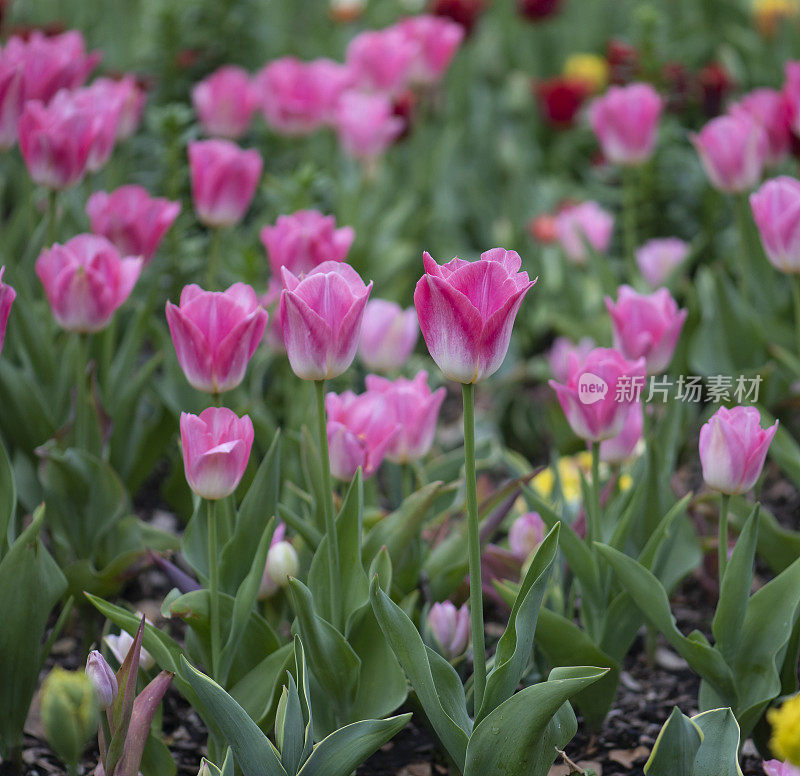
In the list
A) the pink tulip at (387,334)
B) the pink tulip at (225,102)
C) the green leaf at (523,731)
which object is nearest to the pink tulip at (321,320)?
the green leaf at (523,731)

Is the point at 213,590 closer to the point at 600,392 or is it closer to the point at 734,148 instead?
the point at 600,392

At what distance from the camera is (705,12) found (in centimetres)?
545

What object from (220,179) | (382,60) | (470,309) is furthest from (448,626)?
(382,60)

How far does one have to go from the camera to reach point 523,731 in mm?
1345

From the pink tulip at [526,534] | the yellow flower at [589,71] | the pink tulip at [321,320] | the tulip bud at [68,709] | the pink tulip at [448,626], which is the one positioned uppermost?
the pink tulip at [321,320]

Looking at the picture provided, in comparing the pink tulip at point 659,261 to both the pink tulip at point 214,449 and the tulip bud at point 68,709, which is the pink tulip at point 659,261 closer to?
the pink tulip at point 214,449

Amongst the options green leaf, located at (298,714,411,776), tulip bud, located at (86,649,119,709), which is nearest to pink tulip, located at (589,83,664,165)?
green leaf, located at (298,714,411,776)

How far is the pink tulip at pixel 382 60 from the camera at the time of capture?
145 inches

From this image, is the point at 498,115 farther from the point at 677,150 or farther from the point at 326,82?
the point at 326,82

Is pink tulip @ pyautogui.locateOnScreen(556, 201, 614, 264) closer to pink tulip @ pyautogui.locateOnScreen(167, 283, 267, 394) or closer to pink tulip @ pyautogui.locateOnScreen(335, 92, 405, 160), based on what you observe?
pink tulip @ pyautogui.locateOnScreen(335, 92, 405, 160)

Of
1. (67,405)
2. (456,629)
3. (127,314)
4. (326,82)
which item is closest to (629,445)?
(456,629)

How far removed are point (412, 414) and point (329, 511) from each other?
37 centimetres

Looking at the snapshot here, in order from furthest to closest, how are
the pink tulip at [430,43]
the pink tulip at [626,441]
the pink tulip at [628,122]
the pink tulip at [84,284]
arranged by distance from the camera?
the pink tulip at [430,43]
the pink tulip at [628,122]
the pink tulip at [626,441]
the pink tulip at [84,284]

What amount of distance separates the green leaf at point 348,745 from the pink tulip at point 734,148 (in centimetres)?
176
